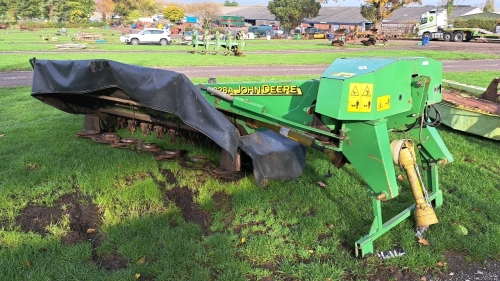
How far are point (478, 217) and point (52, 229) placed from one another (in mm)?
4105

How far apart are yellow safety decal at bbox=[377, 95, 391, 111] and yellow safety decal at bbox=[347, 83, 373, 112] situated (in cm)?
9

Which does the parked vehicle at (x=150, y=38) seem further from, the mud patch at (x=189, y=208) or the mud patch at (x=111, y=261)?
the mud patch at (x=111, y=261)

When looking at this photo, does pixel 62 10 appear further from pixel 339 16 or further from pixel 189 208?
pixel 189 208

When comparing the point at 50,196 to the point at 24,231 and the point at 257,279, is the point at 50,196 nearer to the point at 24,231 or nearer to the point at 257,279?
the point at 24,231

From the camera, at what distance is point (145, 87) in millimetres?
4059

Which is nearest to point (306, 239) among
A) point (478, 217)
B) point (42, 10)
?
point (478, 217)

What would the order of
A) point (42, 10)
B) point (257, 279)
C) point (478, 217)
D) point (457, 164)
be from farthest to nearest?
point (42, 10) < point (457, 164) < point (478, 217) < point (257, 279)

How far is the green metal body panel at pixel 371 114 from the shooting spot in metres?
3.19

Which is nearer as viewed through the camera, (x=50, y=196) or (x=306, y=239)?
(x=306, y=239)

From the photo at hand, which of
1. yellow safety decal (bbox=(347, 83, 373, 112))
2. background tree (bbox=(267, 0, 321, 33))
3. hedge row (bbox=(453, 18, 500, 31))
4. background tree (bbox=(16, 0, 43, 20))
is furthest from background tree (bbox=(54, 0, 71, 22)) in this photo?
yellow safety decal (bbox=(347, 83, 373, 112))

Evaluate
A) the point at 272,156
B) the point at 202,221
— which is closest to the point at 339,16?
the point at 272,156

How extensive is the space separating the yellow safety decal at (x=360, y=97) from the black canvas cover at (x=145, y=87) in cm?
115

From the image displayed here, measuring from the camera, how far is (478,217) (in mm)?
4125

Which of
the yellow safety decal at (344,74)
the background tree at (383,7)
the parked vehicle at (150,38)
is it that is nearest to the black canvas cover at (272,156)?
the yellow safety decal at (344,74)
